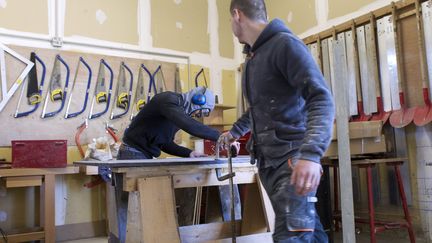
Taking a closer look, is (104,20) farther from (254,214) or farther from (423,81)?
(423,81)

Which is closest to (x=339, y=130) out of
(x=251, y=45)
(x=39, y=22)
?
(x=251, y=45)

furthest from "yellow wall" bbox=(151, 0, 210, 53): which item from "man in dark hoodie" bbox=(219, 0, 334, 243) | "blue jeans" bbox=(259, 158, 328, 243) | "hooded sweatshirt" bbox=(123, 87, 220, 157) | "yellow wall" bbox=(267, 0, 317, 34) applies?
"blue jeans" bbox=(259, 158, 328, 243)

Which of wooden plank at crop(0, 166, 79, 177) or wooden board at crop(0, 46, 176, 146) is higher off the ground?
wooden board at crop(0, 46, 176, 146)

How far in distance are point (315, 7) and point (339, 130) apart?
2.81 metres

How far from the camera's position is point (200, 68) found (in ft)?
15.1

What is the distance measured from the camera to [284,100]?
1284 mm

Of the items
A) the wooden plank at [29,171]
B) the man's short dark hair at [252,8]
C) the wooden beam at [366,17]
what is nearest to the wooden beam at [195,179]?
the man's short dark hair at [252,8]

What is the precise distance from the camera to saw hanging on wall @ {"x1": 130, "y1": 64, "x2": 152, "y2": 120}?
4.11 metres

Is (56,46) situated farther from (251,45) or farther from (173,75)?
(251,45)

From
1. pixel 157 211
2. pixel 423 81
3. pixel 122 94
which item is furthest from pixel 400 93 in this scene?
pixel 122 94

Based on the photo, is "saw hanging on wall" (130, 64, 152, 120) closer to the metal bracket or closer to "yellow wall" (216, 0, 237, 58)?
the metal bracket

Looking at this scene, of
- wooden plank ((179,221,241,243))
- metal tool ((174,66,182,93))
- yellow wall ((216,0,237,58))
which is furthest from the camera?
yellow wall ((216,0,237,58))

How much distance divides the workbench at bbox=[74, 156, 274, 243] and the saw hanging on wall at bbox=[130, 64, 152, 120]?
2290mm

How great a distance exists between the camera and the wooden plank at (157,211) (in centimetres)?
162
